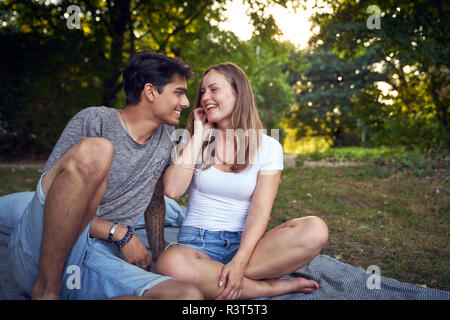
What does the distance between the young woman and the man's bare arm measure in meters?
0.30

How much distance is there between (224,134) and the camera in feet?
8.45

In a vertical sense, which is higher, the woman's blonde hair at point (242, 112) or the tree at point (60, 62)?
the tree at point (60, 62)

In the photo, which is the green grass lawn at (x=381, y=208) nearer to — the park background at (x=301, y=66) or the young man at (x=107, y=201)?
the park background at (x=301, y=66)

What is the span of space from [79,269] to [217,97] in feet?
4.43

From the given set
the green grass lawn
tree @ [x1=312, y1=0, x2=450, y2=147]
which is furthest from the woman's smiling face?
tree @ [x1=312, y1=0, x2=450, y2=147]

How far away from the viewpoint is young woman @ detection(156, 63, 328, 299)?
209 cm

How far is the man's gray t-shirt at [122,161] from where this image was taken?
Result: 2.26m

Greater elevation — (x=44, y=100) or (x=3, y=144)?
(x=44, y=100)

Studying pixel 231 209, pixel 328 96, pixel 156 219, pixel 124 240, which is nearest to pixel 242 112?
pixel 231 209

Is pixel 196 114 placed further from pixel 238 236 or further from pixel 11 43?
pixel 11 43

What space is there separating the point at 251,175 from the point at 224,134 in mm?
405

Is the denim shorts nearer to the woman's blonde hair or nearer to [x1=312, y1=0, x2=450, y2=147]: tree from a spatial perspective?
the woman's blonde hair

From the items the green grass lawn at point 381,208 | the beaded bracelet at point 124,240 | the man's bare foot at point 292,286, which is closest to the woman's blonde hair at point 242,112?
the beaded bracelet at point 124,240
